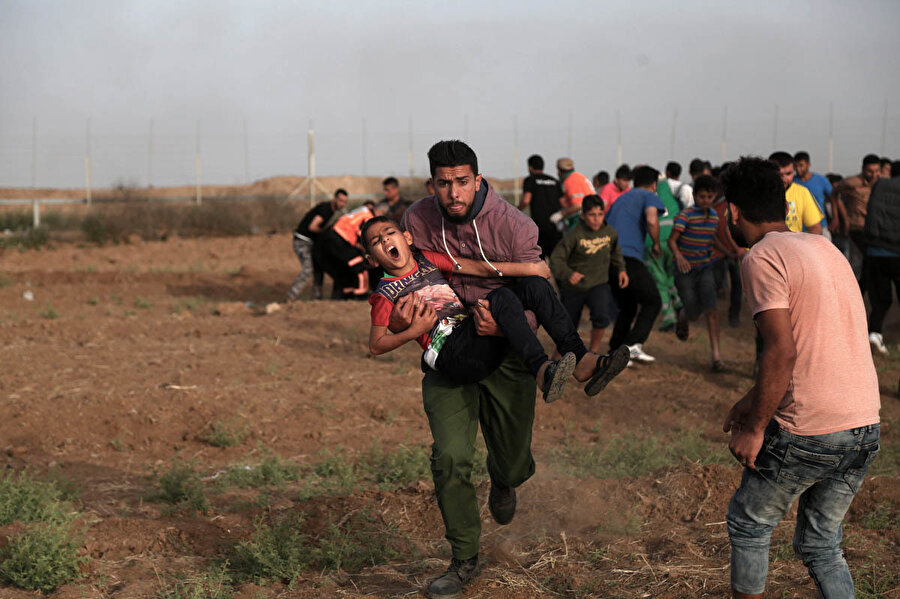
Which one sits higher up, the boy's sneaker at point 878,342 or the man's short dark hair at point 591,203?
the man's short dark hair at point 591,203

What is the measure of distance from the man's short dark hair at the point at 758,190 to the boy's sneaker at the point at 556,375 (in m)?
0.97

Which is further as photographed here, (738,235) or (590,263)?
(590,263)

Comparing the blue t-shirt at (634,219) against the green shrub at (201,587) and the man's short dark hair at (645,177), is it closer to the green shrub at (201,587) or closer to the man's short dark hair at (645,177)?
the man's short dark hair at (645,177)

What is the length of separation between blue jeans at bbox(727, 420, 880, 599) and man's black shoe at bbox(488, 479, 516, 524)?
1617 millimetres

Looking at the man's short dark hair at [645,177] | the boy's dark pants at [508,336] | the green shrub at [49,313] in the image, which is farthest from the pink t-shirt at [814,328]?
the green shrub at [49,313]

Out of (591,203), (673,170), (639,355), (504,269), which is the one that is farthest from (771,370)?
(673,170)

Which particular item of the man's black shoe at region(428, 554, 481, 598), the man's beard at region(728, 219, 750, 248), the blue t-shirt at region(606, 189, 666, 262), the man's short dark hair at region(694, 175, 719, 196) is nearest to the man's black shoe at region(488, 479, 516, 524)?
the man's black shoe at region(428, 554, 481, 598)

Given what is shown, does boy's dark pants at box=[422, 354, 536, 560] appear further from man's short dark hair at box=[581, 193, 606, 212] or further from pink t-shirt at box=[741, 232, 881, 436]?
man's short dark hair at box=[581, 193, 606, 212]

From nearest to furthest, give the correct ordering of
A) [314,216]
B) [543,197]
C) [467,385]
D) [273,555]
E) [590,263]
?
[467,385] < [273,555] < [590,263] < [543,197] < [314,216]

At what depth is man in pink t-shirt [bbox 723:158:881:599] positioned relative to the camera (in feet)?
10.1

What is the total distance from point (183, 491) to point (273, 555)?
1530 millimetres

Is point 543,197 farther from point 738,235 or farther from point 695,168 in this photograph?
point 738,235

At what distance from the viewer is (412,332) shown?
404 cm

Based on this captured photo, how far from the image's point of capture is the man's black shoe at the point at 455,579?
13.7ft
